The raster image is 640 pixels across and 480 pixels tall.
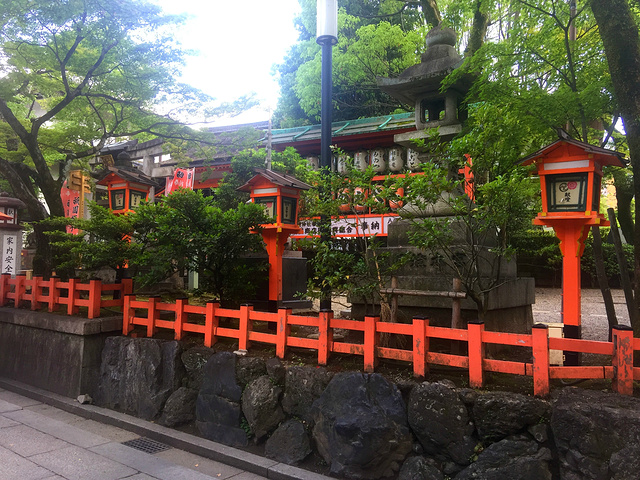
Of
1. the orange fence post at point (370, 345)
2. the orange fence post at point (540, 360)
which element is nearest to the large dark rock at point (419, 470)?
the orange fence post at point (370, 345)

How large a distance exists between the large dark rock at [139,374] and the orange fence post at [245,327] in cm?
113

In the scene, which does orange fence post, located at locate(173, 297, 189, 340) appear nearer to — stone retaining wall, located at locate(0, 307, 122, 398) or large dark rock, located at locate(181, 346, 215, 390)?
large dark rock, located at locate(181, 346, 215, 390)

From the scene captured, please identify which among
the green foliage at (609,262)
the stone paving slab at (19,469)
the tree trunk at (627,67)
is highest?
the tree trunk at (627,67)

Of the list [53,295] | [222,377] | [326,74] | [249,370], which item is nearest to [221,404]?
[222,377]

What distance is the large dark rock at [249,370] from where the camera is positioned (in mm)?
5668

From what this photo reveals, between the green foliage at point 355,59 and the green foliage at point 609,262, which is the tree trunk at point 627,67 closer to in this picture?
the green foliage at point 355,59

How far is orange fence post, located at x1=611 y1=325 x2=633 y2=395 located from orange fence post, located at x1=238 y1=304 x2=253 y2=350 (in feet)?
13.4

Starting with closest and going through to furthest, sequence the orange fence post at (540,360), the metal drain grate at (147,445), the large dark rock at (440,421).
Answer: the orange fence post at (540,360) → the large dark rock at (440,421) → the metal drain grate at (147,445)

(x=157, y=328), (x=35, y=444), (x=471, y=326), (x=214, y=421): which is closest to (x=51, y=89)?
Answer: (x=157, y=328)

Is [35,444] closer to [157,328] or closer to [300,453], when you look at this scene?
[157,328]

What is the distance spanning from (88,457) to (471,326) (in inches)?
188

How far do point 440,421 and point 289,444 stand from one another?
1.83 metres

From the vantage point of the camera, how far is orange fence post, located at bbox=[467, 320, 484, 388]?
436 cm

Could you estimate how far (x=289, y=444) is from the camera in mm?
5121
